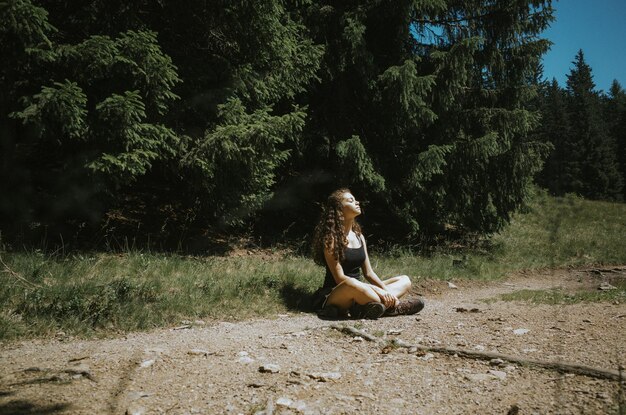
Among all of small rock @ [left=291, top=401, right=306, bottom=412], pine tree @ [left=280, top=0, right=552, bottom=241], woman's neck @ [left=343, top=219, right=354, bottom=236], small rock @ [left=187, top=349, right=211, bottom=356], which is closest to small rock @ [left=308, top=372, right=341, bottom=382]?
small rock @ [left=291, top=401, right=306, bottom=412]

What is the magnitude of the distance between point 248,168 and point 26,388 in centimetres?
508

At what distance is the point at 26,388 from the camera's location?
312 cm

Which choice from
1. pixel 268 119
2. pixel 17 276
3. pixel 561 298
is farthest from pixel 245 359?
pixel 268 119

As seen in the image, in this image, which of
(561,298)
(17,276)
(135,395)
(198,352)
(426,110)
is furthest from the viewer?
(426,110)

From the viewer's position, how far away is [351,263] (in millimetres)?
5742

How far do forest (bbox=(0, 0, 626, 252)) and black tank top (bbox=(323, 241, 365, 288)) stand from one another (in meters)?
2.33

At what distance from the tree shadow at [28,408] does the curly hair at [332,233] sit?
11.1ft

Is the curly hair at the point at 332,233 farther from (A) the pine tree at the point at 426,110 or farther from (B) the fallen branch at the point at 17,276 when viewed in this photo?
(A) the pine tree at the point at 426,110

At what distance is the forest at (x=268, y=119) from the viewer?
20.4ft

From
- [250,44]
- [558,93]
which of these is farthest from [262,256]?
[558,93]

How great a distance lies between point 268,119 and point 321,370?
17.2 feet

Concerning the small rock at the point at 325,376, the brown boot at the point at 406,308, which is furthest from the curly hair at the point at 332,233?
the small rock at the point at 325,376

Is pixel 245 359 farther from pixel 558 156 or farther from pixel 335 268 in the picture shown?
pixel 558 156

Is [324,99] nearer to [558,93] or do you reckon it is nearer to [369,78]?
[369,78]
